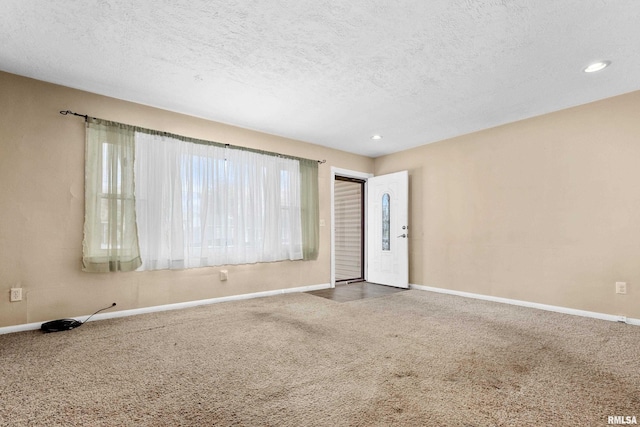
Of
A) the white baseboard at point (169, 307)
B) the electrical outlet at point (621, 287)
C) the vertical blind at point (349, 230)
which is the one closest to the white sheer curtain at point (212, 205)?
the white baseboard at point (169, 307)

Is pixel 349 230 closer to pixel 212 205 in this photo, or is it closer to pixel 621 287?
pixel 212 205

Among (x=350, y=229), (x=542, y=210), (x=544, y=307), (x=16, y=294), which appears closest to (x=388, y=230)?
(x=350, y=229)

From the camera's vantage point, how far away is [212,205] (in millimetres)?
4199

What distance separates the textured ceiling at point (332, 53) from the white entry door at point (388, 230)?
6.09ft

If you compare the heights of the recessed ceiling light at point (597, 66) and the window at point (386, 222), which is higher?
the recessed ceiling light at point (597, 66)

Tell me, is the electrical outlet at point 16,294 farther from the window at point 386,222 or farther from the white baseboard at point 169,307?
the window at point 386,222

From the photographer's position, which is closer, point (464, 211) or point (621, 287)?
point (621, 287)

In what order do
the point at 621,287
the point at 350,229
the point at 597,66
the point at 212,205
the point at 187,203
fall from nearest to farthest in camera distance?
the point at 597,66
the point at 621,287
the point at 187,203
the point at 212,205
the point at 350,229

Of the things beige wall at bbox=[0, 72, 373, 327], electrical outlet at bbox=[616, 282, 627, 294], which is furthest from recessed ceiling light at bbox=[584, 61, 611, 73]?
beige wall at bbox=[0, 72, 373, 327]

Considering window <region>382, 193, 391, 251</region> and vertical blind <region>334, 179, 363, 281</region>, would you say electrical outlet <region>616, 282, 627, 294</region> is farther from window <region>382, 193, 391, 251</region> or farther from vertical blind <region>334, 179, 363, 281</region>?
vertical blind <region>334, 179, 363, 281</region>

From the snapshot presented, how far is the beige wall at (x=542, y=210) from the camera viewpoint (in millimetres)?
3439

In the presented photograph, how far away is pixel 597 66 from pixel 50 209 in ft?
18.5

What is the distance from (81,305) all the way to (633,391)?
4.79 meters

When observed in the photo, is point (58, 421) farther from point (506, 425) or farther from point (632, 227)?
point (632, 227)
